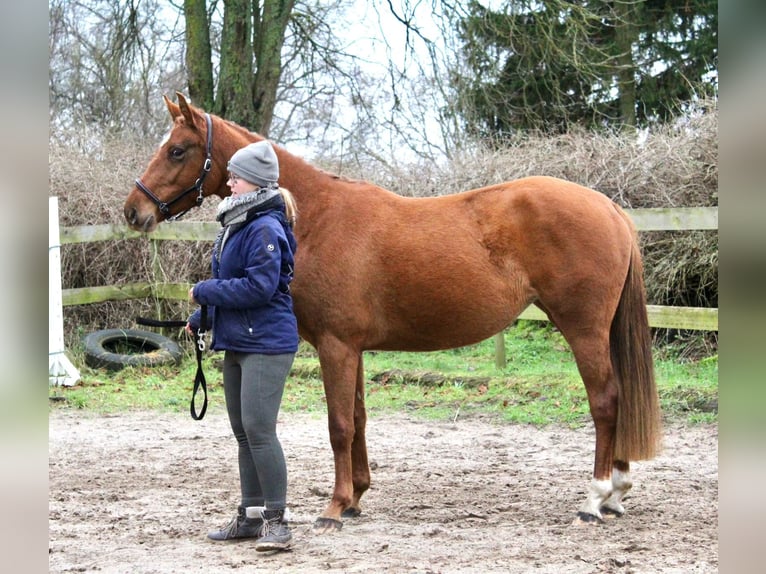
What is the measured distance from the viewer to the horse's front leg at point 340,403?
396 cm

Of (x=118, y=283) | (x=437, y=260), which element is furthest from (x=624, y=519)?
(x=118, y=283)

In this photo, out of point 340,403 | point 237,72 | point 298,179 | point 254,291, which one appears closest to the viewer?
point 254,291

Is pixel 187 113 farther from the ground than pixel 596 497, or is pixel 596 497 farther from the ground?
pixel 187 113

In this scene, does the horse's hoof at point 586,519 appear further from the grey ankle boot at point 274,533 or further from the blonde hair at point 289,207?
the blonde hair at point 289,207

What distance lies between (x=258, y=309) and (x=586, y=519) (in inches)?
75.3

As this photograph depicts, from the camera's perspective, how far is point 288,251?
3559 millimetres

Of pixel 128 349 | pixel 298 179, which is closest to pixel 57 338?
pixel 128 349

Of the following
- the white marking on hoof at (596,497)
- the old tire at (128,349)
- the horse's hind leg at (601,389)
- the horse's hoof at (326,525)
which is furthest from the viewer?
the old tire at (128,349)

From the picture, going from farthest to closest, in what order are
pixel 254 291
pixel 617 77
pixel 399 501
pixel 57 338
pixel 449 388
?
1. pixel 617 77
2. pixel 57 338
3. pixel 449 388
4. pixel 399 501
5. pixel 254 291

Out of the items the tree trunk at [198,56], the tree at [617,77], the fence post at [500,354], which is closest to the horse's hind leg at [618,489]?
the fence post at [500,354]

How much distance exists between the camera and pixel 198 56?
428 inches

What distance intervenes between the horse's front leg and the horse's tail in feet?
4.53

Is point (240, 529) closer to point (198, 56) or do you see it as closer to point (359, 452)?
point (359, 452)

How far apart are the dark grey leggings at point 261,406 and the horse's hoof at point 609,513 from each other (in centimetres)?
165
